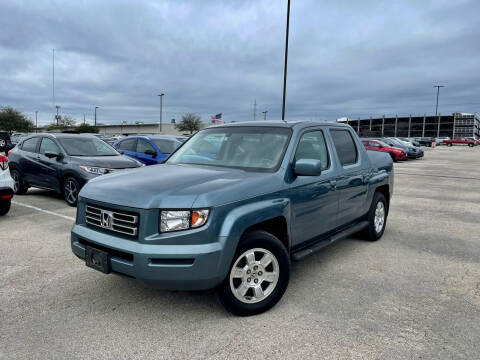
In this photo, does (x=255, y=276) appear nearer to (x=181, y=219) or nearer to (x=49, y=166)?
(x=181, y=219)

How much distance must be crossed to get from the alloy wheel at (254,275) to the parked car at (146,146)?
8.03 meters

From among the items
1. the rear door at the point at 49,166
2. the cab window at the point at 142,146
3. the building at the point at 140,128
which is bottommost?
the rear door at the point at 49,166

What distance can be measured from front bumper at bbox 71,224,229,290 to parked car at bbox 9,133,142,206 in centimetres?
525

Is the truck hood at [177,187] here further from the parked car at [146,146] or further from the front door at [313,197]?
the parked car at [146,146]

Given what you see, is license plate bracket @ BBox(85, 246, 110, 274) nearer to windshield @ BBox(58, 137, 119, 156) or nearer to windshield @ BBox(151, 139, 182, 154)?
windshield @ BBox(58, 137, 119, 156)

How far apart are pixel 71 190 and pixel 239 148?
17.4ft

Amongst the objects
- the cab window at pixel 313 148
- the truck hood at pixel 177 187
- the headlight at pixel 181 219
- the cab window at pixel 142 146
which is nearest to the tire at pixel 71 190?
the cab window at pixel 142 146

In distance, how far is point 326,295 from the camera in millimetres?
3730

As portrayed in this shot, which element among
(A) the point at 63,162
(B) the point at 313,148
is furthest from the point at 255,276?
(A) the point at 63,162

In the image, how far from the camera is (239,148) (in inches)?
162

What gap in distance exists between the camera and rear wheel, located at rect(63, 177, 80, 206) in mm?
7905

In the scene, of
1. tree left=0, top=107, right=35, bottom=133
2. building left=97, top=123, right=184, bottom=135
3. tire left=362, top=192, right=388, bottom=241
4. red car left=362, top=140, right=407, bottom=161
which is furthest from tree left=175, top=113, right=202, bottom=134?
tire left=362, top=192, right=388, bottom=241

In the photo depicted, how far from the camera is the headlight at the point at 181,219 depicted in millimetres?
2918

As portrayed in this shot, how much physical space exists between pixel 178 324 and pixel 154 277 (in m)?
0.55
